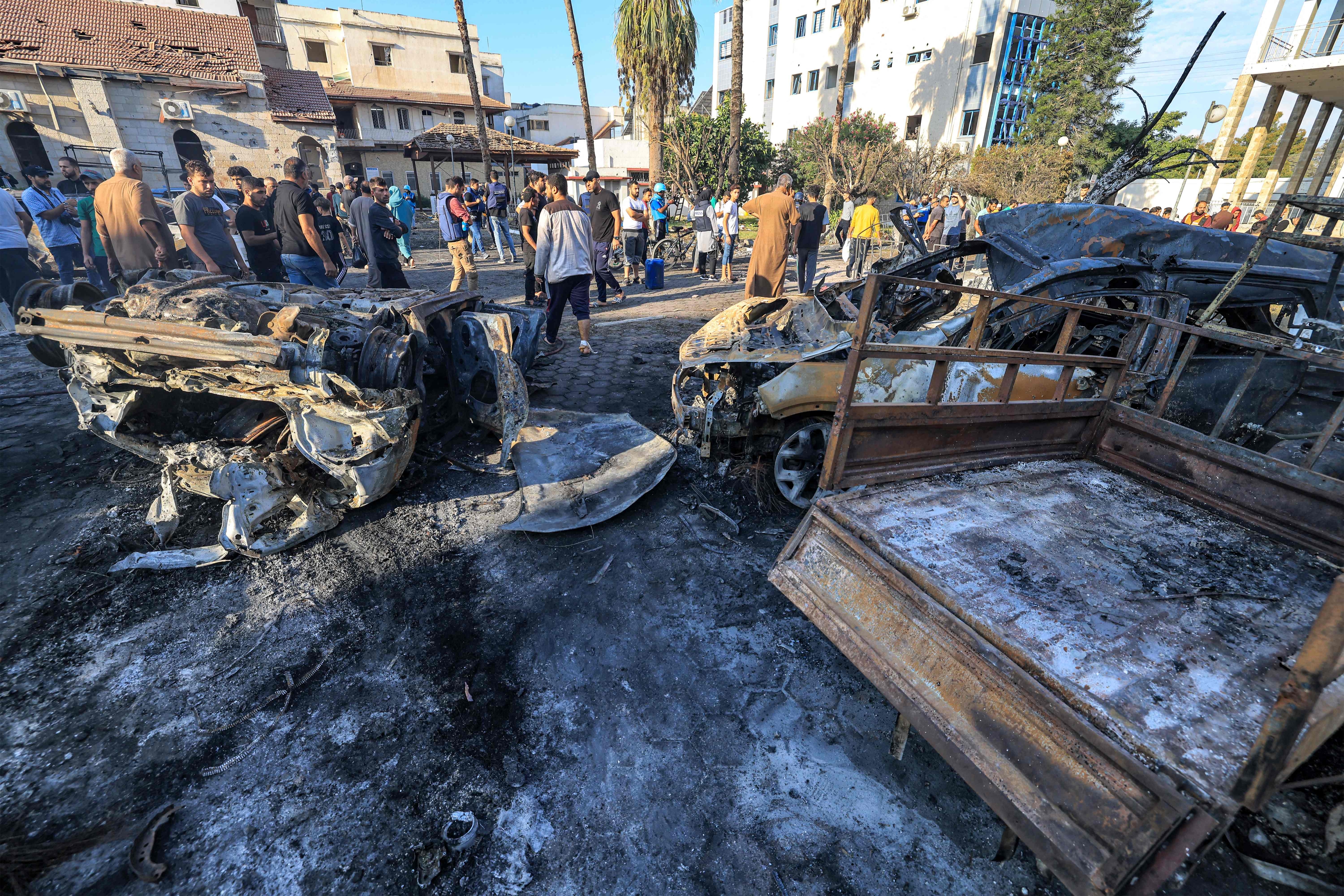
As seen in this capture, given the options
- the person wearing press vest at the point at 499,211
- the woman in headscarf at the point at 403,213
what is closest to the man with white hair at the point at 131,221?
the woman in headscarf at the point at 403,213

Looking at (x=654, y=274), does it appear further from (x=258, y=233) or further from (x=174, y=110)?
(x=174, y=110)

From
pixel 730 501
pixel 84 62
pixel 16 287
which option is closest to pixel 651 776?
pixel 730 501

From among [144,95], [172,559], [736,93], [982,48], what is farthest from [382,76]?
[172,559]

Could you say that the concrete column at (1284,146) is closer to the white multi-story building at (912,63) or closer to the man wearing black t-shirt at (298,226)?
the white multi-story building at (912,63)

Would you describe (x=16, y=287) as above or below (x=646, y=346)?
above

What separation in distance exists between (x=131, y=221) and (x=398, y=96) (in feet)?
103

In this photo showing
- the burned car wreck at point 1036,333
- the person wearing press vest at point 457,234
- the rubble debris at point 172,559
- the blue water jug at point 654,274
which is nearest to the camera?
the rubble debris at point 172,559

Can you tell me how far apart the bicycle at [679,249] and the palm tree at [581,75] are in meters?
3.94

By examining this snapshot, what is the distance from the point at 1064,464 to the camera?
306 cm

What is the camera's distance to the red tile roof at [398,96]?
95.3ft

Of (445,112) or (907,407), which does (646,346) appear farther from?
(445,112)

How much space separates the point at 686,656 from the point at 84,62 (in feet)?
88.6

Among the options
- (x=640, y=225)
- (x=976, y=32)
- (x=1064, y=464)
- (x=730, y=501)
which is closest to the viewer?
(x=1064, y=464)

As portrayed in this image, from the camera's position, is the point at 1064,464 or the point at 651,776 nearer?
the point at 651,776
